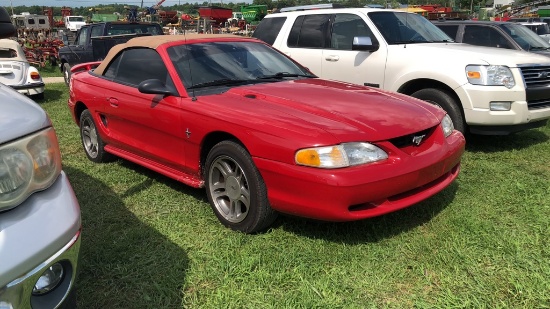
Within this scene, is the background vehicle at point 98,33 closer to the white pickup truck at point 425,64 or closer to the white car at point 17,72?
the white car at point 17,72

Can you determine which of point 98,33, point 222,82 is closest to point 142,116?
point 222,82

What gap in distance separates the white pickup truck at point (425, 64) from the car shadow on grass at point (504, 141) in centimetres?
40

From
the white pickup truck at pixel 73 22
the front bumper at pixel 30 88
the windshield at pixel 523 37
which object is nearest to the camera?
the windshield at pixel 523 37

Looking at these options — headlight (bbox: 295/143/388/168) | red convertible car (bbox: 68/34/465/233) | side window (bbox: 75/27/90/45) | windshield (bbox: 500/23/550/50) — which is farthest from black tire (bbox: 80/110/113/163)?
side window (bbox: 75/27/90/45)

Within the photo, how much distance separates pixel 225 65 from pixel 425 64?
2585 millimetres

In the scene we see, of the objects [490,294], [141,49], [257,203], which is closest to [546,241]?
[490,294]

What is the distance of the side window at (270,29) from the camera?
6.90m

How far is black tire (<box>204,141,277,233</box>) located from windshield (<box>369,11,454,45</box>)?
11.0 feet

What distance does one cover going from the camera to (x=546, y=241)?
3.03m

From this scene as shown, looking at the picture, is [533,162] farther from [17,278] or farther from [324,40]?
[17,278]

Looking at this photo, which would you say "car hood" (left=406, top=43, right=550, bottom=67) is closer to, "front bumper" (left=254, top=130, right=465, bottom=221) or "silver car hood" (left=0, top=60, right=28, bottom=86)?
"front bumper" (left=254, top=130, right=465, bottom=221)

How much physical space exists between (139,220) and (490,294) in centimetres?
250

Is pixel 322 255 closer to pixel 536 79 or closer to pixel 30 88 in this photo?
pixel 536 79

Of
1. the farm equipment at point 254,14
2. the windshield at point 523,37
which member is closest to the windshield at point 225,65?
the windshield at point 523,37
